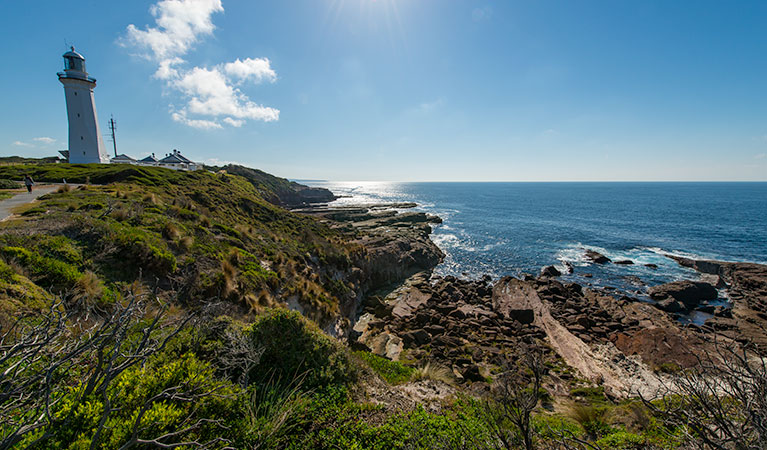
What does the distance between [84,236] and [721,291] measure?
159 ft

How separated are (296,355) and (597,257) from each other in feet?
143

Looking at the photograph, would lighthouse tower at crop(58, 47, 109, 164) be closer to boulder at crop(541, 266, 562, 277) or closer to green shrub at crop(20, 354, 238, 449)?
green shrub at crop(20, 354, 238, 449)

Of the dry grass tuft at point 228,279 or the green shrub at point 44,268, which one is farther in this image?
the dry grass tuft at point 228,279

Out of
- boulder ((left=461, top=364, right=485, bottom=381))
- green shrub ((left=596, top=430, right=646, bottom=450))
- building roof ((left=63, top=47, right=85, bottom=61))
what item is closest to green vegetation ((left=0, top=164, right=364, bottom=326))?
boulder ((left=461, top=364, right=485, bottom=381))

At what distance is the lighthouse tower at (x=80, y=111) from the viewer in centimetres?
3238

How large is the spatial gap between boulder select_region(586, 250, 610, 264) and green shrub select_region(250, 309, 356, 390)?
41.5 m

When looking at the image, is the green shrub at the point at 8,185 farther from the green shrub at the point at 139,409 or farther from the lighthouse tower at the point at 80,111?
the green shrub at the point at 139,409

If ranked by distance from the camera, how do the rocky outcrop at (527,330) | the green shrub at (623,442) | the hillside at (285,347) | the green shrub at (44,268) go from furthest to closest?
the rocky outcrop at (527,330)
the green shrub at (44,268)
the green shrub at (623,442)
the hillside at (285,347)

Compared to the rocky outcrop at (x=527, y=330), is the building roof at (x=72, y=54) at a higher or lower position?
higher

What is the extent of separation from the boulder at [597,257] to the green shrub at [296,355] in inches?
1634

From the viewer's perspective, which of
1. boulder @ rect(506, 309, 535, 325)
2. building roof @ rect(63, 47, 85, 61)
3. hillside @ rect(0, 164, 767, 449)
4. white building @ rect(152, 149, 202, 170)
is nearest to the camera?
hillside @ rect(0, 164, 767, 449)

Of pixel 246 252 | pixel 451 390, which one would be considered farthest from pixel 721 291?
pixel 246 252

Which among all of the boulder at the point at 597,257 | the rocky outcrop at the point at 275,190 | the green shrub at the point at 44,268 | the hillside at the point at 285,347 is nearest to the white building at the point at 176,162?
the rocky outcrop at the point at 275,190

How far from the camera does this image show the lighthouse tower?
1275 inches
